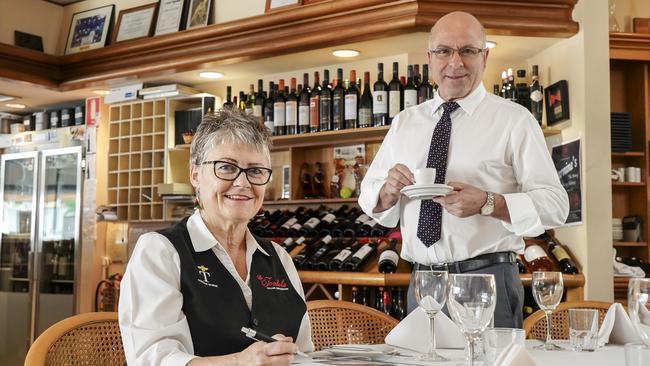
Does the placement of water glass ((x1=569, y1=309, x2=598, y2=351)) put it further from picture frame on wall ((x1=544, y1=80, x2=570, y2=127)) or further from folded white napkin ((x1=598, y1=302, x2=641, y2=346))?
picture frame on wall ((x1=544, y1=80, x2=570, y2=127))

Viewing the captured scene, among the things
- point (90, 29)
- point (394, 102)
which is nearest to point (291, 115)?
point (394, 102)

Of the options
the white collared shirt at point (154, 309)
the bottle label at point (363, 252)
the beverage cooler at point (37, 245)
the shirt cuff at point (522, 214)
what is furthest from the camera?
the beverage cooler at point (37, 245)

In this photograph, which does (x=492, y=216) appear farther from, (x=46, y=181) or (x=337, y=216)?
(x=46, y=181)

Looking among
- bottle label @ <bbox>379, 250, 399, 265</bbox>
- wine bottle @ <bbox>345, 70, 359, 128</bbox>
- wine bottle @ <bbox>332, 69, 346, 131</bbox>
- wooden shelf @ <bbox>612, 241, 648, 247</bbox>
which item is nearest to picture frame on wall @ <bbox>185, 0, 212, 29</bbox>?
wine bottle @ <bbox>332, 69, 346, 131</bbox>

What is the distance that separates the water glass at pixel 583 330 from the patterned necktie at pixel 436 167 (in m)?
0.72

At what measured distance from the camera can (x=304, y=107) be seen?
5137mm

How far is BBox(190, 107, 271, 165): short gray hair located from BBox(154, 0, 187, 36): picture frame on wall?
13.2 ft

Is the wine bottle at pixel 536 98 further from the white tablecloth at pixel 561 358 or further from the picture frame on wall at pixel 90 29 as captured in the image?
the picture frame on wall at pixel 90 29

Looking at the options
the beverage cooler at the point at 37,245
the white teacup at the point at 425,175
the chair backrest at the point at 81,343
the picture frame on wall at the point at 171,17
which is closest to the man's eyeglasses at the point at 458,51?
the white teacup at the point at 425,175

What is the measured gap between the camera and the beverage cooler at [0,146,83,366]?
6.75 meters

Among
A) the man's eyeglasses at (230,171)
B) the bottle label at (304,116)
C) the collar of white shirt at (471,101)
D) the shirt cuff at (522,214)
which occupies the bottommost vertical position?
the shirt cuff at (522,214)

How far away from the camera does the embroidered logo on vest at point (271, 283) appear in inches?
71.7

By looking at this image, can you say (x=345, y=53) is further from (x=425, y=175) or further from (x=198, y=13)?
(x=425, y=175)

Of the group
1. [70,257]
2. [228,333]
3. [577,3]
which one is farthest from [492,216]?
[70,257]
